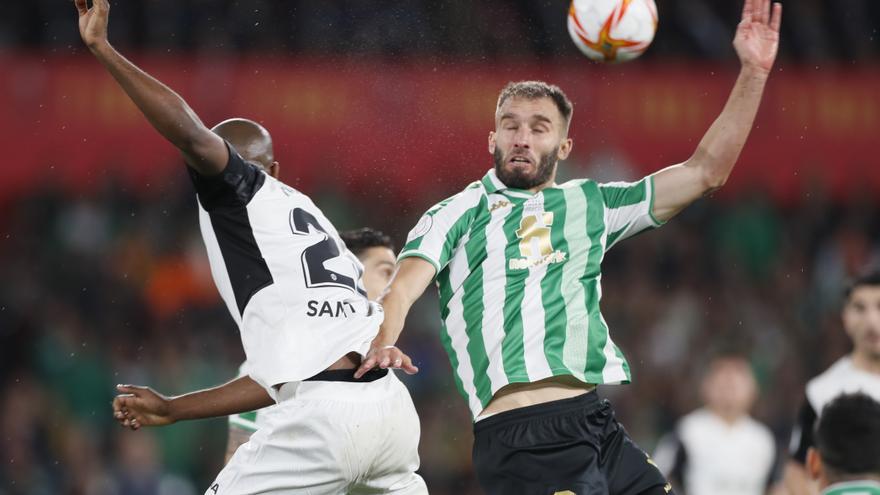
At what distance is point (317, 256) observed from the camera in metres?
4.84

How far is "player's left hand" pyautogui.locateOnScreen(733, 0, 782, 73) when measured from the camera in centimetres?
523

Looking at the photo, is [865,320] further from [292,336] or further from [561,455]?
[292,336]

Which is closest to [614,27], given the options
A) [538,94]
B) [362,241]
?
[538,94]

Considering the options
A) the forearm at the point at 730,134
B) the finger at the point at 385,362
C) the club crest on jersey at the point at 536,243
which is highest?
the forearm at the point at 730,134

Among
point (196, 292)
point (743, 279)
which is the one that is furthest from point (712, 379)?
point (196, 292)

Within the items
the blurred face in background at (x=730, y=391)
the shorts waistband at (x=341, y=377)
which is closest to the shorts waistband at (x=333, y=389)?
the shorts waistband at (x=341, y=377)

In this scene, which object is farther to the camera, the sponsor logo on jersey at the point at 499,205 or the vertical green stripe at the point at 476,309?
the sponsor logo on jersey at the point at 499,205

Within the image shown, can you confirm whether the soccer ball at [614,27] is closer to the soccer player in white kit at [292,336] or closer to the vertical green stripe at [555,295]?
the vertical green stripe at [555,295]

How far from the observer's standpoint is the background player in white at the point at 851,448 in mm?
3715

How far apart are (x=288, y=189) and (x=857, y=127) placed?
1035 cm

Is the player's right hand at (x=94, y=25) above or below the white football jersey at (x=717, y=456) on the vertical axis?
above

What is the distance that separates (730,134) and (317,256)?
1761 mm

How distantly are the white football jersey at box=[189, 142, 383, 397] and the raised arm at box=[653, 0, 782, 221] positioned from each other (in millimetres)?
1377

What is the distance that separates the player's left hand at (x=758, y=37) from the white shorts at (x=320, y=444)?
6.73ft
